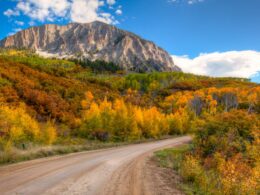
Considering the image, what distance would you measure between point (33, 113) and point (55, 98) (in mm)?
9961

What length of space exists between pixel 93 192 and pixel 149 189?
2.19 metres

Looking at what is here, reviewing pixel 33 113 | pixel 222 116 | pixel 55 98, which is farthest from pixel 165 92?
pixel 222 116

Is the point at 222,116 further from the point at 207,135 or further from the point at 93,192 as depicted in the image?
the point at 93,192

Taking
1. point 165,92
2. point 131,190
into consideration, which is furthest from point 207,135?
point 165,92

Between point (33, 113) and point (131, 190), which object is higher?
point (33, 113)

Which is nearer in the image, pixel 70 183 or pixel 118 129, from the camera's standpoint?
pixel 70 183

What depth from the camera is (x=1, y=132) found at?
2022 centimetres

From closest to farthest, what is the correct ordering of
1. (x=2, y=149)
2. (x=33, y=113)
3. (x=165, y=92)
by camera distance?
(x=2, y=149) → (x=33, y=113) → (x=165, y=92)

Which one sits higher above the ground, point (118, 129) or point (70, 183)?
point (70, 183)

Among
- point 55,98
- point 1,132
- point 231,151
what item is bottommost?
point 231,151

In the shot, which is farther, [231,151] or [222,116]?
[222,116]

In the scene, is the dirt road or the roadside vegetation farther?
the roadside vegetation

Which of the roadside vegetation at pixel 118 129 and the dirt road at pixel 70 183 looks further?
the roadside vegetation at pixel 118 129

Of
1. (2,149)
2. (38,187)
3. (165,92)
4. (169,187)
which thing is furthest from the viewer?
(165,92)
